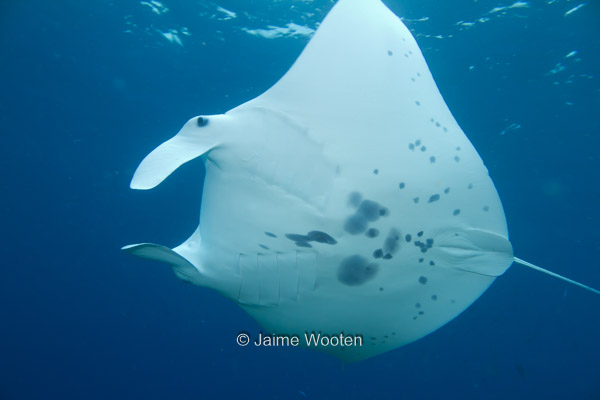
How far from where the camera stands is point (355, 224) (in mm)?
2205

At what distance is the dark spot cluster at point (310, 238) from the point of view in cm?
220

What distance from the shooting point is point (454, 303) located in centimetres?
256

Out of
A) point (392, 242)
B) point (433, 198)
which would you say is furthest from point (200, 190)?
point (433, 198)

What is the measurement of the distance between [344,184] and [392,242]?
0.52 m

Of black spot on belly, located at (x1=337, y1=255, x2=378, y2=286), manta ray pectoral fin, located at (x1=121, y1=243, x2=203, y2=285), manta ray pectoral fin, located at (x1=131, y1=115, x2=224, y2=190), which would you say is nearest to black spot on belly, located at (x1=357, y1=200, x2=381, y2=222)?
black spot on belly, located at (x1=337, y1=255, x2=378, y2=286)

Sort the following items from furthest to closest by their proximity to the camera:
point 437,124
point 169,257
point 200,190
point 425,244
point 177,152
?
point 200,190, point 425,244, point 437,124, point 169,257, point 177,152

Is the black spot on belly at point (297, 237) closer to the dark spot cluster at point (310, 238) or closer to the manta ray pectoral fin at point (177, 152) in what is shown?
the dark spot cluster at point (310, 238)

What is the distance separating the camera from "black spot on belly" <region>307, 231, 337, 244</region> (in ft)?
7.21

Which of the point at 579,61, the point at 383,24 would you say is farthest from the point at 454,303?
the point at 579,61

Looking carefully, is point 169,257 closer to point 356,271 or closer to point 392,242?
point 356,271

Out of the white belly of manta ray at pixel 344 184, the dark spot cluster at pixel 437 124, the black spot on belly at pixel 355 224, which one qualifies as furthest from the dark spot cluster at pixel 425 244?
the dark spot cluster at pixel 437 124

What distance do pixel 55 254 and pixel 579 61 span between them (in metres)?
21.0

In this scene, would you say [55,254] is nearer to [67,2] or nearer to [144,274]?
[144,274]

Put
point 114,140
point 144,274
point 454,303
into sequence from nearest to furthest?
1. point 454,303
2. point 114,140
3. point 144,274
